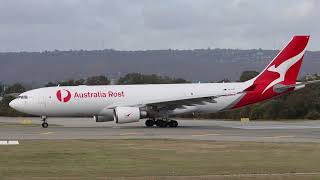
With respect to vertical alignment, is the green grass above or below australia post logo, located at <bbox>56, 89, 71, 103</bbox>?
below

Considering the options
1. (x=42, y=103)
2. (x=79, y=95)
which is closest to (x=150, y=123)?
(x=79, y=95)

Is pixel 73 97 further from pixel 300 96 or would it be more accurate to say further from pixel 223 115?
pixel 300 96

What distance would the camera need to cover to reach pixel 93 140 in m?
33.7

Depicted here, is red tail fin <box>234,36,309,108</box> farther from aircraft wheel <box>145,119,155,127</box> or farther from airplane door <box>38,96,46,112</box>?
airplane door <box>38,96,46,112</box>

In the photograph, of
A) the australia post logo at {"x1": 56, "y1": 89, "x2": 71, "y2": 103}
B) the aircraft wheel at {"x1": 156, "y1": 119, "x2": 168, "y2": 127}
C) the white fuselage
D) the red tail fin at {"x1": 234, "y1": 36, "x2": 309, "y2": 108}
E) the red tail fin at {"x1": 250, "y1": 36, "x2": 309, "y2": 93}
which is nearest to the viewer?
the australia post logo at {"x1": 56, "y1": 89, "x2": 71, "y2": 103}

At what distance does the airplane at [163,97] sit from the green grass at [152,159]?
13533 mm

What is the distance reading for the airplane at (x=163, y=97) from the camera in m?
46.3

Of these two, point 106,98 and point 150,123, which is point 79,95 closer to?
point 106,98

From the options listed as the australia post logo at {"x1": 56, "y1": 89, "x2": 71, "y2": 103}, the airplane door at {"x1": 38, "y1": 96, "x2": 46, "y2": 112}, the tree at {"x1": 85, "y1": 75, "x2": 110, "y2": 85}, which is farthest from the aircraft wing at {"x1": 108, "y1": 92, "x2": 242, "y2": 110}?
the tree at {"x1": 85, "y1": 75, "x2": 110, "y2": 85}

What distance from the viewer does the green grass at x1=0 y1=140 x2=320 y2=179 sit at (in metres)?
20.2

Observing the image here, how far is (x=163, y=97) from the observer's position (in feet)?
154

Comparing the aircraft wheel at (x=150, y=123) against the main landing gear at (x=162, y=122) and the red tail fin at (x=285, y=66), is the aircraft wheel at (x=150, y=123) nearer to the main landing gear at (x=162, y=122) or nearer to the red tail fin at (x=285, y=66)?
the main landing gear at (x=162, y=122)

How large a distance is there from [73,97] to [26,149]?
1799 cm

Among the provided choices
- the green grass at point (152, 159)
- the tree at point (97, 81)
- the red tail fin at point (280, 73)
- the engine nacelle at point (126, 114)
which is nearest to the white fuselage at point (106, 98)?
the red tail fin at point (280, 73)
